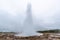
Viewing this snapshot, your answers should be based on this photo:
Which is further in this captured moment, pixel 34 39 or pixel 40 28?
pixel 40 28

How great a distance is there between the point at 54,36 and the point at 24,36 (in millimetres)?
1442

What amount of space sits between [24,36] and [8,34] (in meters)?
0.92

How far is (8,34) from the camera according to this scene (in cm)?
764

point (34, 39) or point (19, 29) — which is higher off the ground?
point (19, 29)

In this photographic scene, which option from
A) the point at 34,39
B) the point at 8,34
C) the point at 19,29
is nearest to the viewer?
the point at 34,39

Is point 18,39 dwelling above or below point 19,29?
below

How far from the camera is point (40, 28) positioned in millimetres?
8453

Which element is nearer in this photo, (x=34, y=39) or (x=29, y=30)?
(x=34, y=39)

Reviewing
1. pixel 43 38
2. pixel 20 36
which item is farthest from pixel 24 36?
pixel 43 38

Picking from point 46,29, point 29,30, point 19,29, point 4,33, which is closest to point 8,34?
point 4,33

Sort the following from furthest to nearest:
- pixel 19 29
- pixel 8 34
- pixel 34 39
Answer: pixel 19 29 → pixel 8 34 → pixel 34 39

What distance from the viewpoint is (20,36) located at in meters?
7.23

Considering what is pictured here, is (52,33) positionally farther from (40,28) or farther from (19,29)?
(19,29)

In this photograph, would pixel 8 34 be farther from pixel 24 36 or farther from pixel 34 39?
pixel 34 39
